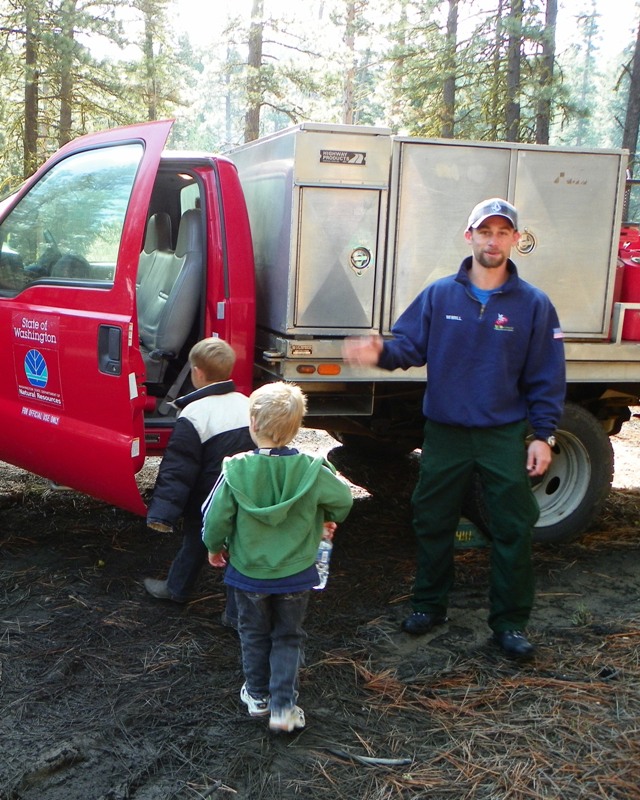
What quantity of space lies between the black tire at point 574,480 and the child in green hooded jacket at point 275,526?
93.3 inches

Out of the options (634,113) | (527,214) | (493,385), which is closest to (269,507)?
(493,385)

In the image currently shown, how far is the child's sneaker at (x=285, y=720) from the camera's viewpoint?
299 cm

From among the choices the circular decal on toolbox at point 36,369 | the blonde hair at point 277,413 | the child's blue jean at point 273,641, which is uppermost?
the blonde hair at point 277,413

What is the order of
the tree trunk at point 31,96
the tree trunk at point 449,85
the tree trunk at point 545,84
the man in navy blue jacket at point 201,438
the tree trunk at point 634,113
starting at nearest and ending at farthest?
the man in navy blue jacket at point 201,438, the tree trunk at point 634,113, the tree trunk at point 31,96, the tree trunk at point 545,84, the tree trunk at point 449,85

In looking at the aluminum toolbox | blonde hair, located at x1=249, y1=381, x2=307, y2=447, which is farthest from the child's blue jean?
the aluminum toolbox

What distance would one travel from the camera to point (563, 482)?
5113 mm

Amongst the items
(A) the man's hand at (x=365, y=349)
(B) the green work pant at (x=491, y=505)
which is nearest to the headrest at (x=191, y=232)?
(A) the man's hand at (x=365, y=349)

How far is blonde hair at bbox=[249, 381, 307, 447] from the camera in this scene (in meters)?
2.90

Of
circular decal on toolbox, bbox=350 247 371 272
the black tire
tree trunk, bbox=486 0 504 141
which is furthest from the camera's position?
tree trunk, bbox=486 0 504 141

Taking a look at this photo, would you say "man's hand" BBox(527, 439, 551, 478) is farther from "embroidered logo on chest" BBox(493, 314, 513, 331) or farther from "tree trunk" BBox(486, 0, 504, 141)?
"tree trunk" BBox(486, 0, 504, 141)

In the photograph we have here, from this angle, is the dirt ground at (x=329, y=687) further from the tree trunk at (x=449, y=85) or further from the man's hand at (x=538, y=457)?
the tree trunk at (x=449, y=85)

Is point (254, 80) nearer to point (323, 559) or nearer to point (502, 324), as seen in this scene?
point (502, 324)

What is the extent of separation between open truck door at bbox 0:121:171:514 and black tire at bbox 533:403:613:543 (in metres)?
2.44

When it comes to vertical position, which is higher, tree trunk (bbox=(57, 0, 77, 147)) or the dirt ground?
tree trunk (bbox=(57, 0, 77, 147))
